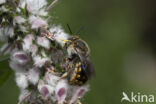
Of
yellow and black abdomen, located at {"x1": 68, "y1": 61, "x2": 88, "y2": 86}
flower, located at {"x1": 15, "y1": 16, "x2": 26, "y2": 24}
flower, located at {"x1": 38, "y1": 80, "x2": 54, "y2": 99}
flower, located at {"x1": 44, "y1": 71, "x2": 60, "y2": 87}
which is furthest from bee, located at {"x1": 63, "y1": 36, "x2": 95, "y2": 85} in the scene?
flower, located at {"x1": 15, "y1": 16, "x2": 26, "y2": 24}

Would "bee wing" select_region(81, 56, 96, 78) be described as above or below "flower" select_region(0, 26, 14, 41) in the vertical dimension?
below

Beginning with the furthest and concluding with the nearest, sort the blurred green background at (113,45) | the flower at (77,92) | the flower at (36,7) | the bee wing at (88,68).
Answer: the blurred green background at (113,45)
the bee wing at (88,68)
the flower at (77,92)
the flower at (36,7)

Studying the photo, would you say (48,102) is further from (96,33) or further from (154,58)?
(154,58)

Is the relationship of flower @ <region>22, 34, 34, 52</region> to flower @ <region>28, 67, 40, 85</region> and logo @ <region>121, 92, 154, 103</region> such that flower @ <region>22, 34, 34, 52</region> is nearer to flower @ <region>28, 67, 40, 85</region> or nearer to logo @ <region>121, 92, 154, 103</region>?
flower @ <region>28, 67, 40, 85</region>

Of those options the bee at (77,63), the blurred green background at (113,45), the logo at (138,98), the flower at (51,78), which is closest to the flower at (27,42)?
the flower at (51,78)

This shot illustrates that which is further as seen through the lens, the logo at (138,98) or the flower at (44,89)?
the logo at (138,98)

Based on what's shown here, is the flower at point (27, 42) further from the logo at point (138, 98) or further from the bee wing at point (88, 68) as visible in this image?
the logo at point (138, 98)

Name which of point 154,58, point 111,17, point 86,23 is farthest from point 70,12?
point 154,58
